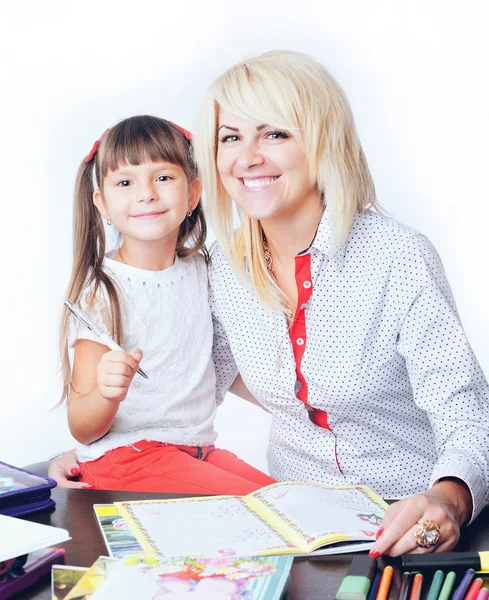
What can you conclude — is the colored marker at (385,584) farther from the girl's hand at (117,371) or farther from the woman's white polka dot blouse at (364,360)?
the girl's hand at (117,371)

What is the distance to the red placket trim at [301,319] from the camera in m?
1.74

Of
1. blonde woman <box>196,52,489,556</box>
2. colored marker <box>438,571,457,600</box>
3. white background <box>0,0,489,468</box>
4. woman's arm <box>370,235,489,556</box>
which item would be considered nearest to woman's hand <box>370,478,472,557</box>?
woman's arm <box>370,235,489,556</box>

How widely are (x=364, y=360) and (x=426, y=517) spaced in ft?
1.78

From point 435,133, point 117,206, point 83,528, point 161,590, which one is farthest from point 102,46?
point 161,590

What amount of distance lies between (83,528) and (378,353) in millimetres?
698

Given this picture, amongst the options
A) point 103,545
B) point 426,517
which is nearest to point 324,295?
point 426,517

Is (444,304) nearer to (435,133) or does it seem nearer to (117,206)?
(117,206)

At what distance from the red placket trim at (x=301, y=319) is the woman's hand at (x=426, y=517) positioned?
474 mm

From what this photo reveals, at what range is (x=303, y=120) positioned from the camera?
1.67 metres

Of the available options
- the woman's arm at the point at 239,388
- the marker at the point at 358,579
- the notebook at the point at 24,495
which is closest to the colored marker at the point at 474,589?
the marker at the point at 358,579

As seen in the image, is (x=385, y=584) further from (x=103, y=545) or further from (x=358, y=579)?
(x=103, y=545)

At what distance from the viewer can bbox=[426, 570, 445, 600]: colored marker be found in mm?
951

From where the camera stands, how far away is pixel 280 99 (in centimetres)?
166

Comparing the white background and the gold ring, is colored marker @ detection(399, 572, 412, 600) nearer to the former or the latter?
the gold ring
